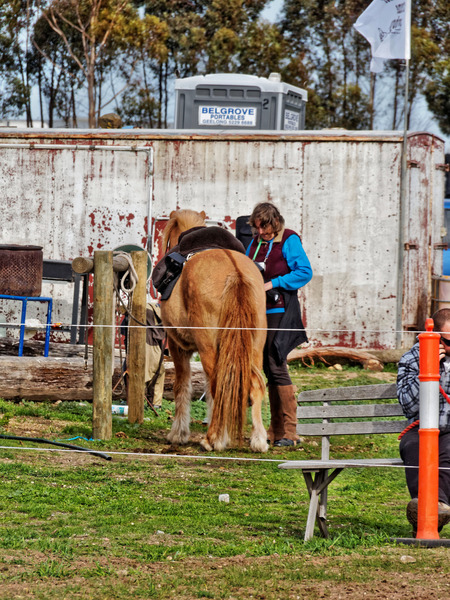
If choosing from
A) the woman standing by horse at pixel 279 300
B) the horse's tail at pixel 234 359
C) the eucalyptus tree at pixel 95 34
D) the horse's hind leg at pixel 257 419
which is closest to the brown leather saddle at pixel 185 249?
the woman standing by horse at pixel 279 300

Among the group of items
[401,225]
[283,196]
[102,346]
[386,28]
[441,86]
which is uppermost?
[441,86]

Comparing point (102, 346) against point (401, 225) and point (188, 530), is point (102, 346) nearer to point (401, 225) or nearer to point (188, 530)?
point (188, 530)

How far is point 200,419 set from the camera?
9.15 m

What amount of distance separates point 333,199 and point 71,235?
400cm

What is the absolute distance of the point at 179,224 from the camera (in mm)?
8273

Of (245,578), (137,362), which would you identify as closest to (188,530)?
(245,578)

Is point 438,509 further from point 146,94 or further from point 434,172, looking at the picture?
point 146,94

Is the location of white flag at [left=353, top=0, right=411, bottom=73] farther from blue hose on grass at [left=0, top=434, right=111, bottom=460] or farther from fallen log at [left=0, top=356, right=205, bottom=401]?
blue hose on grass at [left=0, top=434, right=111, bottom=460]

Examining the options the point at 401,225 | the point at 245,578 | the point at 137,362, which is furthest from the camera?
the point at 401,225

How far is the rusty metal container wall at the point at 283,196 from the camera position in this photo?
1312 cm

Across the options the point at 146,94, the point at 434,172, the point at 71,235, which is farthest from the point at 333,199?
the point at 146,94

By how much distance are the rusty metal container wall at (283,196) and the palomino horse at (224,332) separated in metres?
5.92

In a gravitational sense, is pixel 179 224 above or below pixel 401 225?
below

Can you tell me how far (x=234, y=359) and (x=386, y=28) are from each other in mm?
9051
